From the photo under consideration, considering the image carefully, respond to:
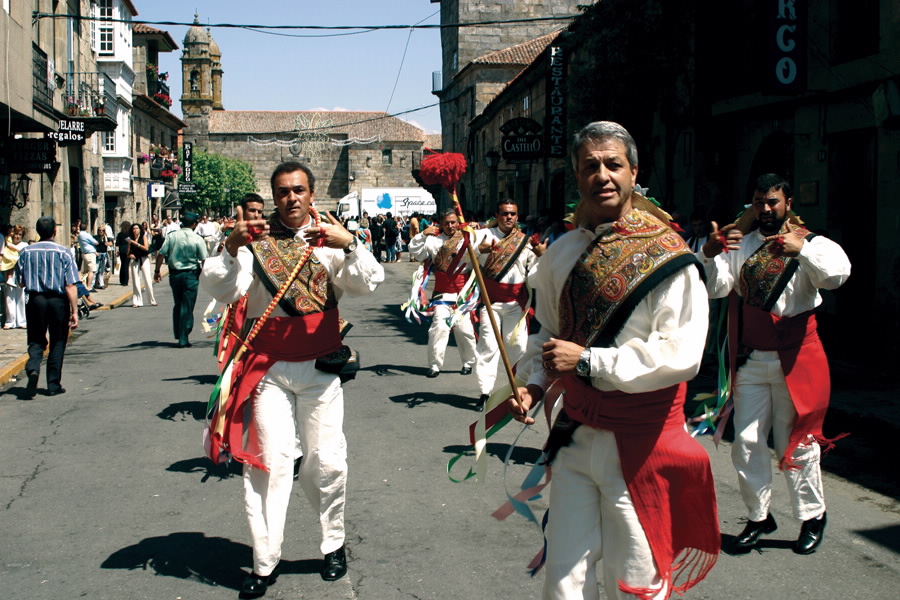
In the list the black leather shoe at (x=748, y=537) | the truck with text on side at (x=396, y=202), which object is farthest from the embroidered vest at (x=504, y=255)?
the truck with text on side at (x=396, y=202)

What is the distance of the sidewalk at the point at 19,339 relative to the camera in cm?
1105

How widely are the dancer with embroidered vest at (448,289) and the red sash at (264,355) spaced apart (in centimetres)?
534

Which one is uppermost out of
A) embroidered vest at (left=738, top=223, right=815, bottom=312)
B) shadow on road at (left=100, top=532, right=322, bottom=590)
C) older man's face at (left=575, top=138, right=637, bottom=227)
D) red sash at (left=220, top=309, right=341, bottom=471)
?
older man's face at (left=575, top=138, right=637, bottom=227)

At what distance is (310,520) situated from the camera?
536 cm

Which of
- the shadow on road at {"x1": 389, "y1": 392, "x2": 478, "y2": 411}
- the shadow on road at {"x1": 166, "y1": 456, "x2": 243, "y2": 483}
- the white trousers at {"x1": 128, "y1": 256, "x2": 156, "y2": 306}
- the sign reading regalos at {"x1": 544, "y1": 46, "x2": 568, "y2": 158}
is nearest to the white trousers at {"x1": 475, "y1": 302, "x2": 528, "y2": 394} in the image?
the shadow on road at {"x1": 389, "y1": 392, "x2": 478, "y2": 411}

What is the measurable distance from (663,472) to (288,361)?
202 cm

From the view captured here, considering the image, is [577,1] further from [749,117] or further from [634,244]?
[634,244]

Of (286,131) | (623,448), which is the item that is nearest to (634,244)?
(623,448)

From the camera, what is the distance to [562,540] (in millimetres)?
3064

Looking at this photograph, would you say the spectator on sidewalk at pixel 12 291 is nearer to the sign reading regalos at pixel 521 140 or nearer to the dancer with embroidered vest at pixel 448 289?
the dancer with embroidered vest at pixel 448 289

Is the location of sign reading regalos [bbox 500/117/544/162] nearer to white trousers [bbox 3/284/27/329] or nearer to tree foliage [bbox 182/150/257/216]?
white trousers [bbox 3/284/27/329]

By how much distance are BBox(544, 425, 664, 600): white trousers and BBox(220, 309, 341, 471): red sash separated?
67.6 inches

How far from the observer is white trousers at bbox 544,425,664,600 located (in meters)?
3.02

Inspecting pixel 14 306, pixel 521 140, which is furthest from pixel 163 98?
pixel 14 306
